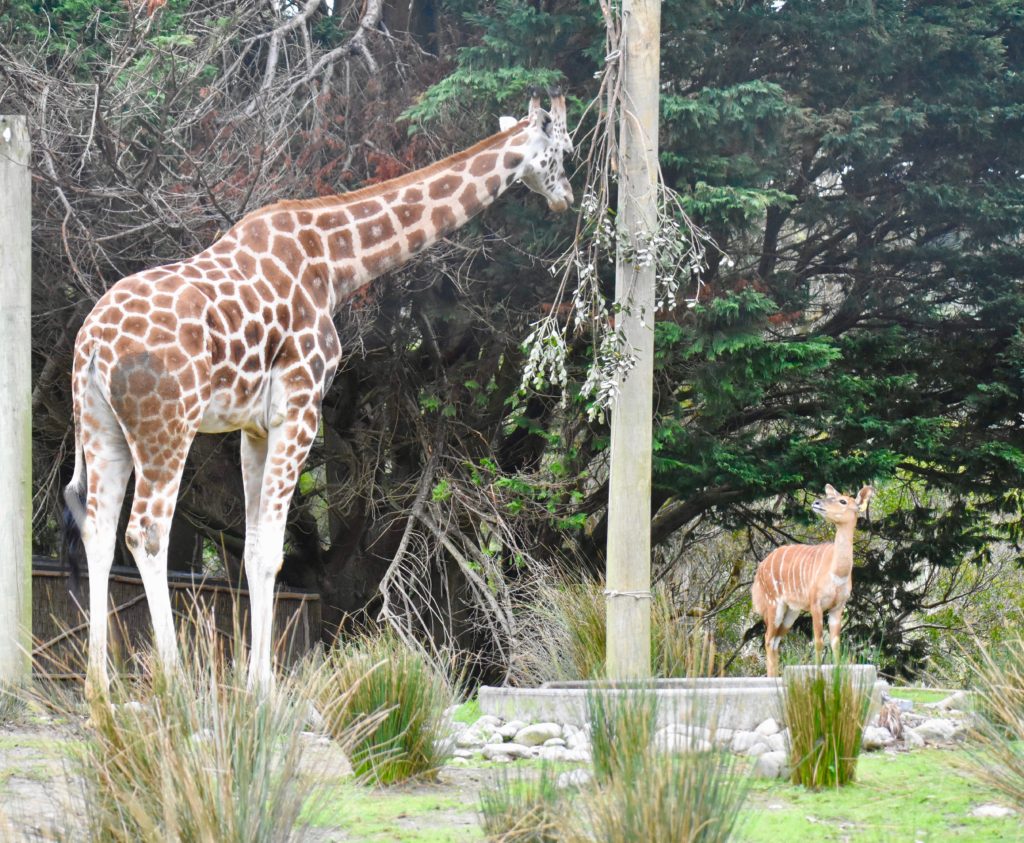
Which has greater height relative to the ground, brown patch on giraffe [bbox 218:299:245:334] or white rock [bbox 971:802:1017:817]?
brown patch on giraffe [bbox 218:299:245:334]

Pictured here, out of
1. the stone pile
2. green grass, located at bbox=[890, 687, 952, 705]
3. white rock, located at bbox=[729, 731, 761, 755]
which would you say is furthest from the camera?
green grass, located at bbox=[890, 687, 952, 705]

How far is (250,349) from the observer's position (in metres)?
6.80

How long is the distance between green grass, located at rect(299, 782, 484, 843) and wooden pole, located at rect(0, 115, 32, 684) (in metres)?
2.73

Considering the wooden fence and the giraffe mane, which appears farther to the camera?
the wooden fence

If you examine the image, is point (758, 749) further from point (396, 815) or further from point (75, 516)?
point (75, 516)

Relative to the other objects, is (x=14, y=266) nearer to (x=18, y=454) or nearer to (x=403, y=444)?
(x=18, y=454)

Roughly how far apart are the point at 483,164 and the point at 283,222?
131 centimetres

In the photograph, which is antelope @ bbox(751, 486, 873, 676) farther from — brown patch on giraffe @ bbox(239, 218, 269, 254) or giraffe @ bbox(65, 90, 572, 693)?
brown patch on giraffe @ bbox(239, 218, 269, 254)

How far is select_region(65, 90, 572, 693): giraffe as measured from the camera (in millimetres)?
6398

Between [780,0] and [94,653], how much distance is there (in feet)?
25.9

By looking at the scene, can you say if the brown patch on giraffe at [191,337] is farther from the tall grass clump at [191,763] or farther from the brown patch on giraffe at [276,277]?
the tall grass clump at [191,763]

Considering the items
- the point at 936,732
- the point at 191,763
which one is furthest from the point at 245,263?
the point at 936,732

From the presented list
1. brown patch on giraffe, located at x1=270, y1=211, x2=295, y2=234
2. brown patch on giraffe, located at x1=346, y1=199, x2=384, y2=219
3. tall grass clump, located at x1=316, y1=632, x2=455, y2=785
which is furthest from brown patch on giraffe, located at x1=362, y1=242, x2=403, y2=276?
tall grass clump, located at x1=316, y1=632, x2=455, y2=785

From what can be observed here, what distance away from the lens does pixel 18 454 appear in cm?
707
